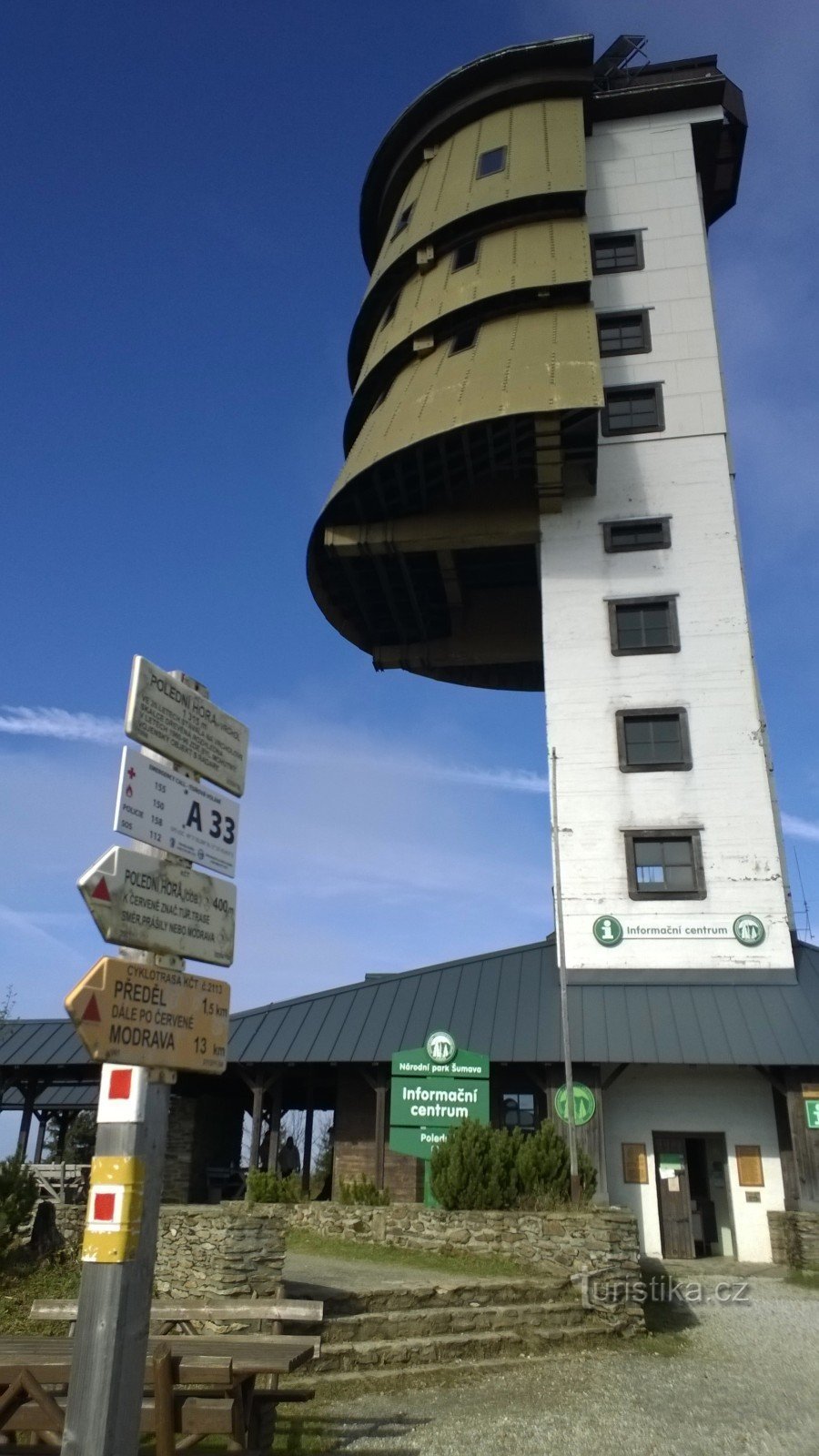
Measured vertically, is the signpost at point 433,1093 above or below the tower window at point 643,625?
below

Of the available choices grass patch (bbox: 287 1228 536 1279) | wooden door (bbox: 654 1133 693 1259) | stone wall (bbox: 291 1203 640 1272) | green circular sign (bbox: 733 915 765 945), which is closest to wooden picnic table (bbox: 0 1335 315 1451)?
grass patch (bbox: 287 1228 536 1279)

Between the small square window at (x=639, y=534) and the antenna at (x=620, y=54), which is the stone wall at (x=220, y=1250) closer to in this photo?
the small square window at (x=639, y=534)

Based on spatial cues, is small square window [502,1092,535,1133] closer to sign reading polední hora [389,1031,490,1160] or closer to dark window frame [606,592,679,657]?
sign reading polední hora [389,1031,490,1160]

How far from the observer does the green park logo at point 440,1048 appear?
18.8m

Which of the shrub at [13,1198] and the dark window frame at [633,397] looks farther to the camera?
the dark window frame at [633,397]

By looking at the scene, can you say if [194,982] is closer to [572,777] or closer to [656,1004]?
[656,1004]

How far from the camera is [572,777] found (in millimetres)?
24141

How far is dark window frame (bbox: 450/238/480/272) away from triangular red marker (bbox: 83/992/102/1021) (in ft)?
92.1

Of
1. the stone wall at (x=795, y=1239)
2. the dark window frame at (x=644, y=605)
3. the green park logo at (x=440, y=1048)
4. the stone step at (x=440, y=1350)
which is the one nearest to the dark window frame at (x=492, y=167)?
the dark window frame at (x=644, y=605)

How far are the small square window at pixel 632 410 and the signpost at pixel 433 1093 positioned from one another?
1721cm

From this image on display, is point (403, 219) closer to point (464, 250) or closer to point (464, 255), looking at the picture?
point (464, 250)

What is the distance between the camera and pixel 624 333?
94.8 ft

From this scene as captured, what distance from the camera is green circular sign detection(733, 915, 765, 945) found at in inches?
866

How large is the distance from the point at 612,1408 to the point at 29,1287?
6.65 m
